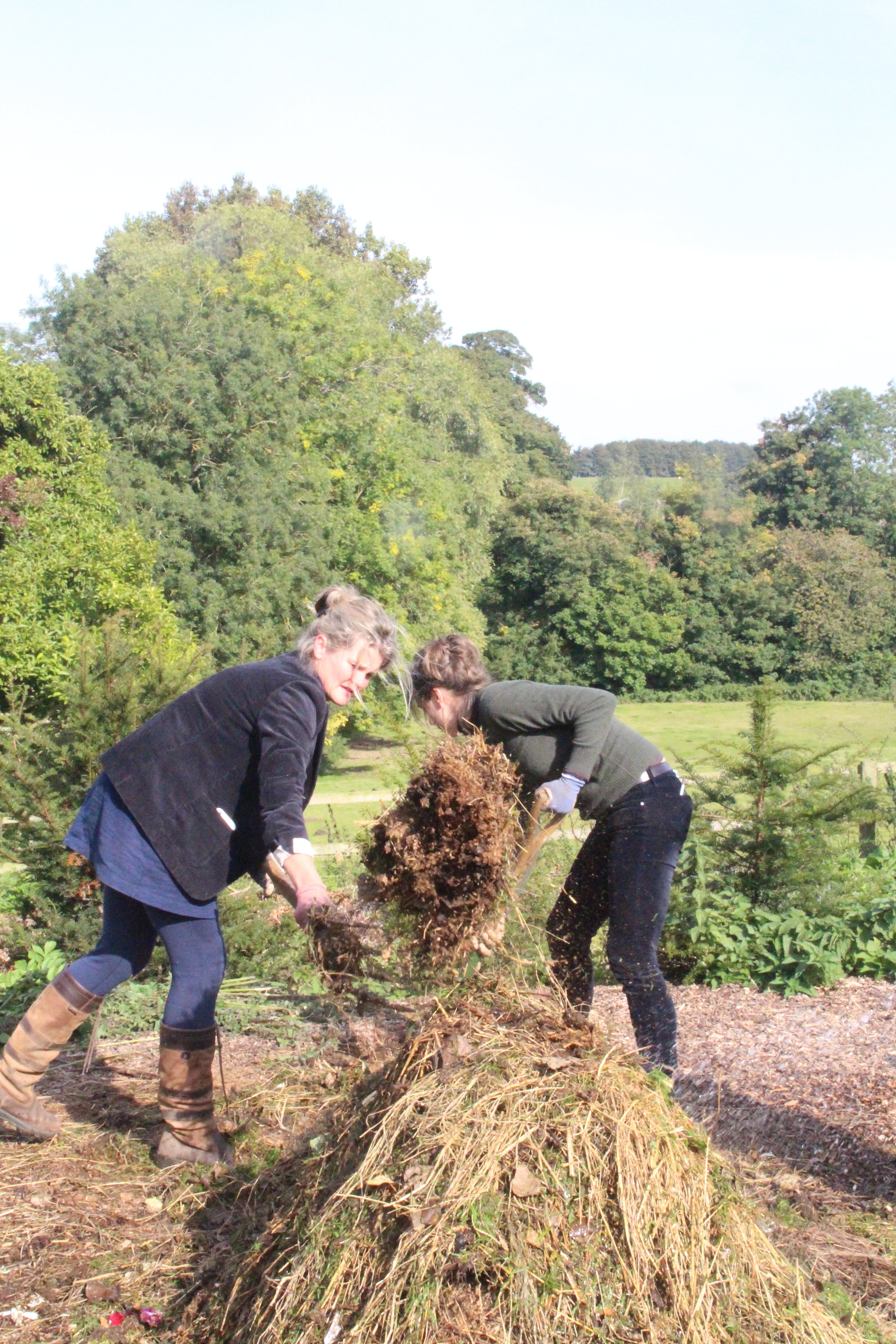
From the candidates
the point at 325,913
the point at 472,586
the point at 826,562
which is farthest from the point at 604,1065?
the point at 826,562

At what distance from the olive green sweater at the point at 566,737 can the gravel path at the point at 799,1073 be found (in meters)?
0.81

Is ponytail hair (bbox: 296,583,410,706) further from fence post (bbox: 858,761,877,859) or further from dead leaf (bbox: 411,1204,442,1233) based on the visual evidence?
fence post (bbox: 858,761,877,859)

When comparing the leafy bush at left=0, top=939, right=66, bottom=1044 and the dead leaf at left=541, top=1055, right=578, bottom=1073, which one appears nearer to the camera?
the dead leaf at left=541, top=1055, right=578, bottom=1073

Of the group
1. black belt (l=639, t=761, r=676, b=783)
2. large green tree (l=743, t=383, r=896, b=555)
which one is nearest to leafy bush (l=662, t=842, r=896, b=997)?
black belt (l=639, t=761, r=676, b=783)

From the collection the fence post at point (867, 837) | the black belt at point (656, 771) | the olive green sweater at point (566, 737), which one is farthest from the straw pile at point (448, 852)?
the fence post at point (867, 837)

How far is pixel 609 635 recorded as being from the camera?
129 feet

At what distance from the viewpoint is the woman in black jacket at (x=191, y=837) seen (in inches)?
131

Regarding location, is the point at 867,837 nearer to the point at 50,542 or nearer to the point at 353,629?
the point at 353,629

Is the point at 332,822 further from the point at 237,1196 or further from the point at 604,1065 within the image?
the point at 604,1065

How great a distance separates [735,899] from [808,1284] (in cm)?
367

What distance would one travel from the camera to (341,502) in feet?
85.7

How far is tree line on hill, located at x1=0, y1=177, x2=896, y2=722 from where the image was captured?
1606cm

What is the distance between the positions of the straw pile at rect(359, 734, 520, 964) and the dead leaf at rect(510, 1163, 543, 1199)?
70cm

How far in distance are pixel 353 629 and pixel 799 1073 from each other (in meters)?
2.77
